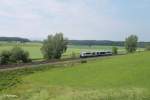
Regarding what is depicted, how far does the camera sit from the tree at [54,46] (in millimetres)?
89125

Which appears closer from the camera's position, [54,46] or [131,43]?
[54,46]

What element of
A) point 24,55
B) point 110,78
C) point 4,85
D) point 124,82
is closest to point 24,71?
point 4,85

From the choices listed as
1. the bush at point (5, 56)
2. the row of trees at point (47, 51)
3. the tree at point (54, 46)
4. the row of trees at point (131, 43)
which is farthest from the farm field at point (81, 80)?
the row of trees at point (131, 43)

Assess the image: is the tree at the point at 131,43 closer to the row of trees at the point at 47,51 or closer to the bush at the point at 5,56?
the row of trees at the point at 47,51

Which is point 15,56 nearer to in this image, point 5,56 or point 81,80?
point 5,56

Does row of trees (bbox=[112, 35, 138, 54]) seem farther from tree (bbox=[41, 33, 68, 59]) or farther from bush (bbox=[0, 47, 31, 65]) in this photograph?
bush (bbox=[0, 47, 31, 65])

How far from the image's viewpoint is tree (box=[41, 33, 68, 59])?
292ft

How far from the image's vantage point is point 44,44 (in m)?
92.8

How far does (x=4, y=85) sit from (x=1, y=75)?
485cm

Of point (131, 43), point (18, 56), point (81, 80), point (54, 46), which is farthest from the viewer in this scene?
point (131, 43)

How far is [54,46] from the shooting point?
91.4 meters

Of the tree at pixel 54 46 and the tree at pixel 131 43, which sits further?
the tree at pixel 131 43

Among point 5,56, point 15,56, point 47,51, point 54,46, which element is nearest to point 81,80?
point 5,56

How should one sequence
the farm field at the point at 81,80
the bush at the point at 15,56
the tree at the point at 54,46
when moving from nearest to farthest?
the farm field at the point at 81,80, the bush at the point at 15,56, the tree at the point at 54,46
